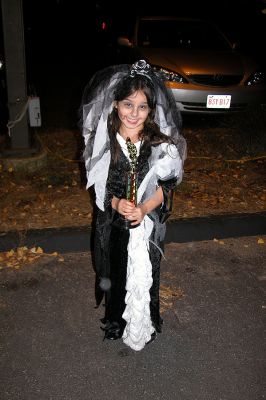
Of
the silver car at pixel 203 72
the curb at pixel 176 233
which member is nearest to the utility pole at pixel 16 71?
the curb at pixel 176 233

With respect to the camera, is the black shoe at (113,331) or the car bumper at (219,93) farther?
the car bumper at (219,93)

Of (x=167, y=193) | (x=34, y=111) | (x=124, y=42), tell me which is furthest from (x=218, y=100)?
(x=167, y=193)

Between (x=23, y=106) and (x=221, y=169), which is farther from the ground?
(x=23, y=106)

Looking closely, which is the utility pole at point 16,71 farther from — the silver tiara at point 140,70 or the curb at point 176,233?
the silver tiara at point 140,70

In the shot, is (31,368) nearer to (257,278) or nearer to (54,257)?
(54,257)

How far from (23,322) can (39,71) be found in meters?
11.4

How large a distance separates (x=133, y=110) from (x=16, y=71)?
320cm

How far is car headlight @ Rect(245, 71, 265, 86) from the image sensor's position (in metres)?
7.05

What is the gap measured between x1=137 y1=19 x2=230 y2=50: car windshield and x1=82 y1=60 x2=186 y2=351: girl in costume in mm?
5545

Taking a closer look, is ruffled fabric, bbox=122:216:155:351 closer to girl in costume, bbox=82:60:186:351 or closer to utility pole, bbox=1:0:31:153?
girl in costume, bbox=82:60:186:351

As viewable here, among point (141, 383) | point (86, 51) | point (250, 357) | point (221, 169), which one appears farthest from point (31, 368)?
point (86, 51)

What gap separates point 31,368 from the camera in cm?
272

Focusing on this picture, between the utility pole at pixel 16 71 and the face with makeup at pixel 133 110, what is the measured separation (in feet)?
10.2

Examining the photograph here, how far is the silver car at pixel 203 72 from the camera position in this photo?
22.4 ft
